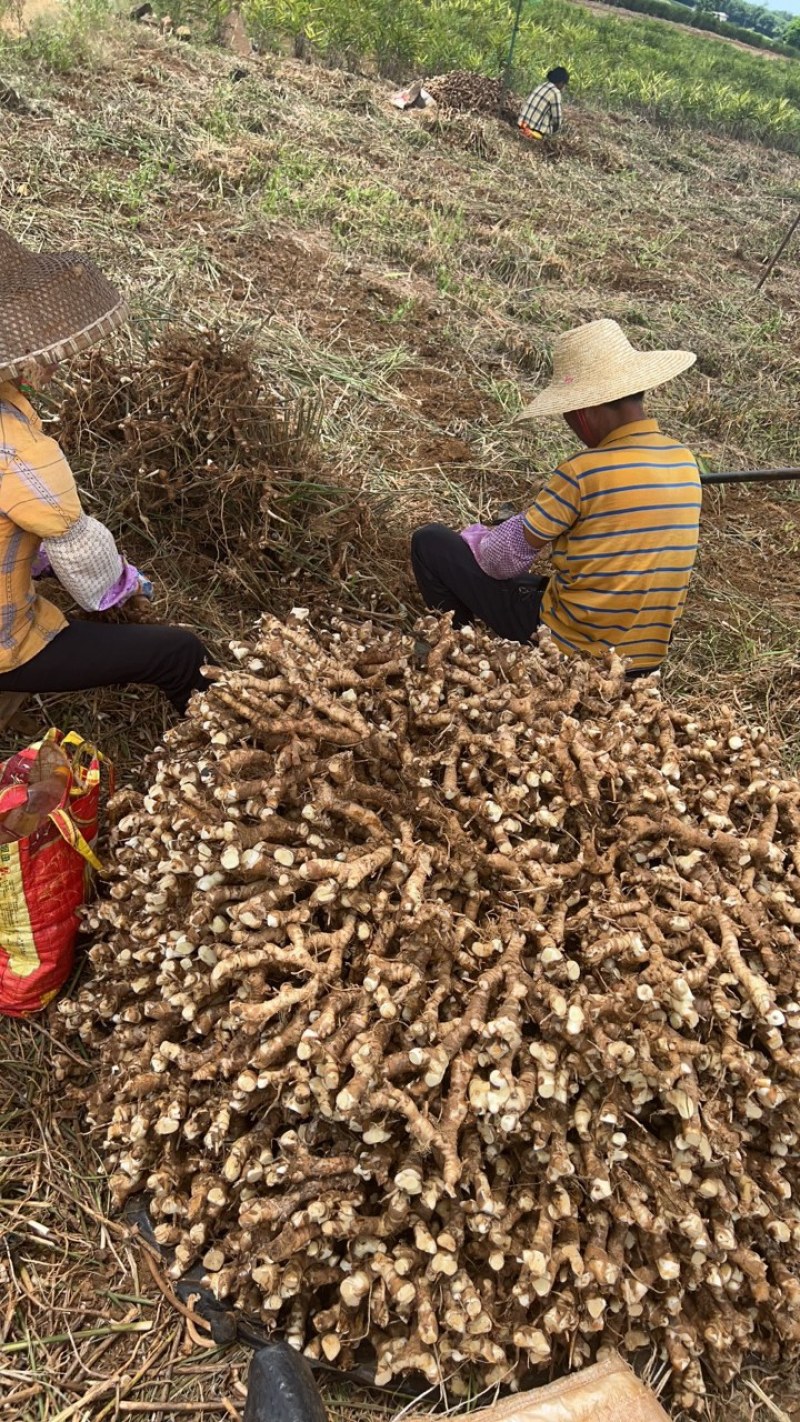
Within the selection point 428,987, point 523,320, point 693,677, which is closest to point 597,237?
point 523,320

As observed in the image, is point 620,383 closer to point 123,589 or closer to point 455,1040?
point 123,589

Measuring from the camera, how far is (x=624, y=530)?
2725mm

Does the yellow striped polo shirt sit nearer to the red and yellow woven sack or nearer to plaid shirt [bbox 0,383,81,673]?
plaid shirt [bbox 0,383,81,673]

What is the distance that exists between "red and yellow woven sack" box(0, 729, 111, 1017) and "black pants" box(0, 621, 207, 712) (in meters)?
0.27

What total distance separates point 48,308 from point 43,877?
1.48 metres

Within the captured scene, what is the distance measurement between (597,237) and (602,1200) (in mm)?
9304

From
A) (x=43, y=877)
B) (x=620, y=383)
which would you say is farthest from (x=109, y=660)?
(x=620, y=383)

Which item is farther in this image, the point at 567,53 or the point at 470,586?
the point at 567,53

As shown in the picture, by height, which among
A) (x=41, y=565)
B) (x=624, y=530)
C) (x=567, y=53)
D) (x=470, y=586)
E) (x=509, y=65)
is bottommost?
(x=41, y=565)

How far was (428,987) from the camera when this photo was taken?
176 cm

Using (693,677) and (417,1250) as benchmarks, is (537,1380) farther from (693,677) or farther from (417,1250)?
(693,677)

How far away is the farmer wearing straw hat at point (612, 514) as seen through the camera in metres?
2.69

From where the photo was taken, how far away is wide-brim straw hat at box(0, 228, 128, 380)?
80.4 inches

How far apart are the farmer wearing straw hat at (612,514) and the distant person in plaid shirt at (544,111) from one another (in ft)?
32.6
